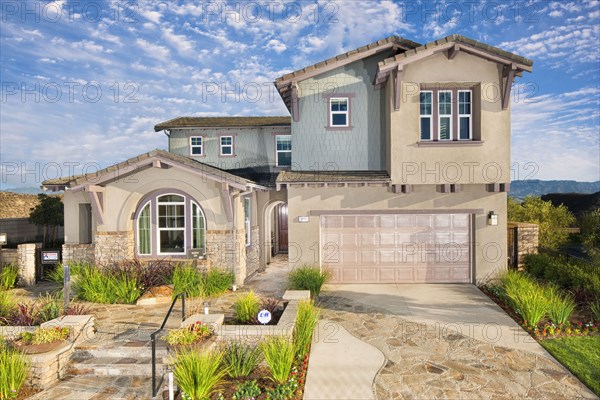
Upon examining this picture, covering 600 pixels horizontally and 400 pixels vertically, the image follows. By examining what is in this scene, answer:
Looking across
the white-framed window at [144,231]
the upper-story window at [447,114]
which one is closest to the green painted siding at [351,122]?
the upper-story window at [447,114]

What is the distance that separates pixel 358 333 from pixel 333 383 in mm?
2106

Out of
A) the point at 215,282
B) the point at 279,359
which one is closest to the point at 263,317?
the point at 279,359

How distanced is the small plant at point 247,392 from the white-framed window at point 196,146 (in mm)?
13091

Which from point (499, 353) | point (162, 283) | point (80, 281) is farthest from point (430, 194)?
point (80, 281)

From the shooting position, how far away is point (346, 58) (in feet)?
37.6

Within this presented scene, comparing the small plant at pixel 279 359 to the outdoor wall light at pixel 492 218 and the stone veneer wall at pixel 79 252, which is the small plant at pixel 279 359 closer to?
the outdoor wall light at pixel 492 218

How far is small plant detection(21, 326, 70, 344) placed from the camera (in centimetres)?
619

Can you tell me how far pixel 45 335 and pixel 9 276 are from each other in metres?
7.53

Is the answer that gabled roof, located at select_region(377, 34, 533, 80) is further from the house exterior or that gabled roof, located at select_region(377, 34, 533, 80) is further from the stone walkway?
the stone walkway

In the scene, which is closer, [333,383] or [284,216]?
[333,383]

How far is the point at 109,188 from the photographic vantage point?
11250mm

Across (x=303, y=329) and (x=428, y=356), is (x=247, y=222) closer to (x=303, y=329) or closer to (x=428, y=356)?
(x=303, y=329)

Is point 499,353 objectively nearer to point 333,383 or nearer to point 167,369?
point 333,383

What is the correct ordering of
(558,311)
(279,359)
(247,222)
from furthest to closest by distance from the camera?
(247,222), (558,311), (279,359)
